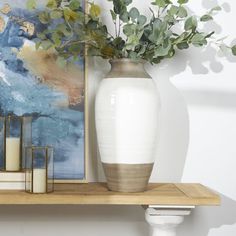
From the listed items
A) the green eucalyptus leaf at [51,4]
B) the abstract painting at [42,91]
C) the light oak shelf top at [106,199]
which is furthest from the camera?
the abstract painting at [42,91]

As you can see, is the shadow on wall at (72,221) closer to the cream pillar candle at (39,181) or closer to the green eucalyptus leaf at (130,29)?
the cream pillar candle at (39,181)

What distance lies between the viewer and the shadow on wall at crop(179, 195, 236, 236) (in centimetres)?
166

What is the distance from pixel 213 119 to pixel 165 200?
40cm

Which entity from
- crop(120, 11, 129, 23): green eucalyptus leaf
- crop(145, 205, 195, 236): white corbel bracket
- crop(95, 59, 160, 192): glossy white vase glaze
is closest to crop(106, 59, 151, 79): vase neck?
crop(95, 59, 160, 192): glossy white vase glaze

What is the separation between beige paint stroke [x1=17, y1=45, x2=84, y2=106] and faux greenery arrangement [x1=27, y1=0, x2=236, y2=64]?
43 mm

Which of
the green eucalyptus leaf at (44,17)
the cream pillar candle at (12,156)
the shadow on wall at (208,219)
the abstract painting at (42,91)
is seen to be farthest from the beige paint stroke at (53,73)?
the shadow on wall at (208,219)

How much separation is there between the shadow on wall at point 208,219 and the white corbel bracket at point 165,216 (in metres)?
0.24

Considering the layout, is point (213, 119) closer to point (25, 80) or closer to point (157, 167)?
point (157, 167)

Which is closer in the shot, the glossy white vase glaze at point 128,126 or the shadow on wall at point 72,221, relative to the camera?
the glossy white vase glaze at point 128,126

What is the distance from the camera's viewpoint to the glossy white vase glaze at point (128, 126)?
4.67 feet

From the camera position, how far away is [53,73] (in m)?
1.62

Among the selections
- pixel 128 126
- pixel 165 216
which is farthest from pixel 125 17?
pixel 165 216

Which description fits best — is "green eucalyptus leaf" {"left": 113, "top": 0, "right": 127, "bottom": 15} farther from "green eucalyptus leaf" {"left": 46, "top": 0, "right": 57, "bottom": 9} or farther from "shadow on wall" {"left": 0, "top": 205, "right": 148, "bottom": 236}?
"shadow on wall" {"left": 0, "top": 205, "right": 148, "bottom": 236}

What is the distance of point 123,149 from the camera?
1.43m
